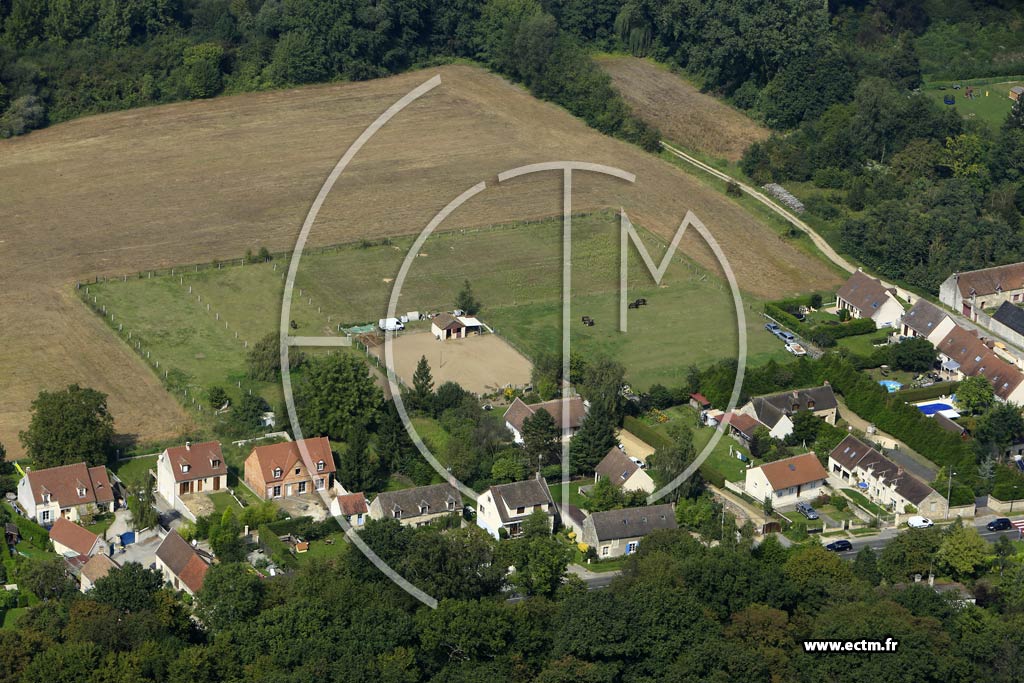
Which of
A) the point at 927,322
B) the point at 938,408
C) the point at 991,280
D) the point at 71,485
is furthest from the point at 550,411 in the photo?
the point at 991,280

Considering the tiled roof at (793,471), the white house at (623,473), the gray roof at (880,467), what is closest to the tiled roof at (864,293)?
the gray roof at (880,467)

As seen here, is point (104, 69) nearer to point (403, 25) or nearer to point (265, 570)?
point (403, 25)

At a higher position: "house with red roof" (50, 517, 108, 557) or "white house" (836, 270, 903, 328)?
"house with red roof" (50, 517, 108, 557)

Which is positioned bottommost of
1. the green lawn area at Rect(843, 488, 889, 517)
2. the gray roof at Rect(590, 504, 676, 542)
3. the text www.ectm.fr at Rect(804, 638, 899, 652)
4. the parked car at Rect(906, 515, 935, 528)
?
→ the green lawn area at Rect(843, 488, 889, 517)

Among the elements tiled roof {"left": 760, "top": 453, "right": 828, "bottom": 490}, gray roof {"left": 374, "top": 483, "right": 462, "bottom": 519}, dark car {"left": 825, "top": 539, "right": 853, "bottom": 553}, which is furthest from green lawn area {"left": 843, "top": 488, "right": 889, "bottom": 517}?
gray roof {"left": 374, "top": 483, "right": 462, "bottom": 519}

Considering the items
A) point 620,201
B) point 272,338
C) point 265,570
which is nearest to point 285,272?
point 272,338

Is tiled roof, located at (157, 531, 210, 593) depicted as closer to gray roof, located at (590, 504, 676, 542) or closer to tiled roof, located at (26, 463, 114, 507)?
tiled roof, located at (26, 463, 114, 507)

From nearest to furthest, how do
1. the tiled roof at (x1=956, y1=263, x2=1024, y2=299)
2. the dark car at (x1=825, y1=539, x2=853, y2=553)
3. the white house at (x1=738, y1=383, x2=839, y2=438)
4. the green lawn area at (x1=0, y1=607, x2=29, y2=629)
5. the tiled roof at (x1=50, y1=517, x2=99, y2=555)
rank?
the green lawn area at (x1=0, y1=607, x2=29, y2=629) → the tiled roof at (x1=50, y1=517, x2=99, y2=555) → the dark car at (x1=825, y1=539, x2=853, y2=553) → the white house at (x1=738, y1=383, x2=839, y2=438) → the tiled roof at (x1=956, y1=263, x2=1024, y2=299)

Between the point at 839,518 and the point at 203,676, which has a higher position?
the point at 203,676
